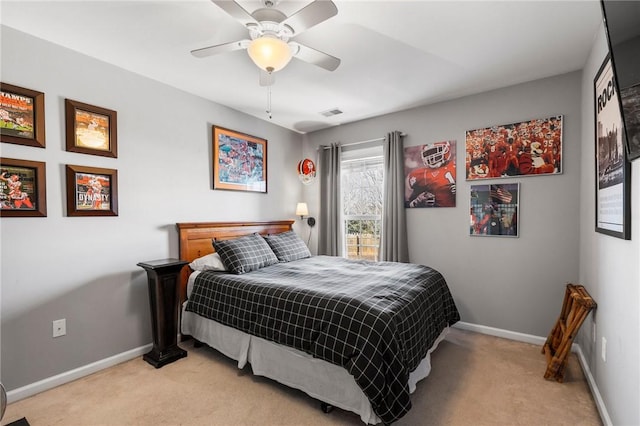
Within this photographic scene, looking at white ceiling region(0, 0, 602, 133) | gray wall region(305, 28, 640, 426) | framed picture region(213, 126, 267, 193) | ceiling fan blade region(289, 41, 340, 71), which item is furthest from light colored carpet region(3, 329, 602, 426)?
white ceiling region(0, 0, 602, 133)

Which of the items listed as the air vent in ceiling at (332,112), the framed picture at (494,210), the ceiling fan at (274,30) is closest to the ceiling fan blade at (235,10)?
the ceiling fan at (274,30)

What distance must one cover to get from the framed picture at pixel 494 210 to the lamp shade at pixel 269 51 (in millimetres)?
2500

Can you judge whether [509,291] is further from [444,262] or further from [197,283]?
[197,283]

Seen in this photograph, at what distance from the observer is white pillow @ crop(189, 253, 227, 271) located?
2.89 meters

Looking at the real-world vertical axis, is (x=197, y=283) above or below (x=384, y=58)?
below

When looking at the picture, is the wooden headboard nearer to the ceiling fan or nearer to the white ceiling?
the white ceiling

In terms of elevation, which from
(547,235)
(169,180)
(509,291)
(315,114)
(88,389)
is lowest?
(88,389)

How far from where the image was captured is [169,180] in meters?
3.02

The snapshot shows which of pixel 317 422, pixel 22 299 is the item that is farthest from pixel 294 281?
pixel 22 299

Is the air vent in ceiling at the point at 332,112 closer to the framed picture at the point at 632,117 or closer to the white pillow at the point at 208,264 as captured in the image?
the white pillow at the point at 208,264

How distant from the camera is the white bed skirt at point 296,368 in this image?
1794 mm

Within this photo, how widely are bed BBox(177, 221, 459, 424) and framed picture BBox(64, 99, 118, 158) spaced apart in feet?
3.38

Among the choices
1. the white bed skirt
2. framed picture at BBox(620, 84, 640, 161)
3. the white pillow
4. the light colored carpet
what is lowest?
the light colored carpet

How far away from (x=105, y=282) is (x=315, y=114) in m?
2.94
